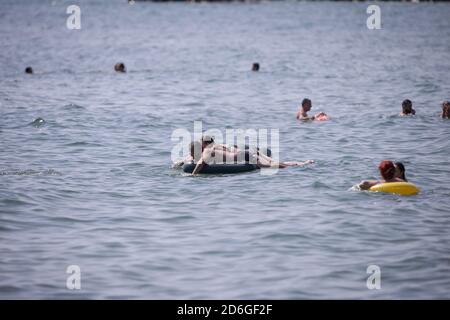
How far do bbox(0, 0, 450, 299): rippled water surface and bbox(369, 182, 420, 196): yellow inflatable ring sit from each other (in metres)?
0.18

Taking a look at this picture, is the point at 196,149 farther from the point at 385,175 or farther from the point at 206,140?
the point at 385,175

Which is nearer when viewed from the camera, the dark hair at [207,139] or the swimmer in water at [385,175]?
the swimmer in water at [385,175]

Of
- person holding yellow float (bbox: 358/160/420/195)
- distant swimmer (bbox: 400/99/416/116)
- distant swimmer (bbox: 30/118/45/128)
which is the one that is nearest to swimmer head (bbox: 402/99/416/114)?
distant swimmer (bbox: 400/99/416/116)

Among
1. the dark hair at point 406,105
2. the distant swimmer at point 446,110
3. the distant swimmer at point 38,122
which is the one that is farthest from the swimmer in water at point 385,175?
the distant swimmer at point 38,122

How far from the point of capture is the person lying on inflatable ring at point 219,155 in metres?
17.2

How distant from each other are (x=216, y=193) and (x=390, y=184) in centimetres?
344

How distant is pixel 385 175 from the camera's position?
15406mm

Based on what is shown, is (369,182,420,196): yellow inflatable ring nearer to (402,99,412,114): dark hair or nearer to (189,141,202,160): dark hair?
(189,141,202,160): dark hair

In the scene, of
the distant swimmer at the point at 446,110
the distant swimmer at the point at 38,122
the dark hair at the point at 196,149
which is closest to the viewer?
the dark hair at the point at 196,149

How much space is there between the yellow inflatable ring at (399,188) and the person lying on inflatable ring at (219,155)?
3.15 meters

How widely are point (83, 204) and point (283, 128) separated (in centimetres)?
1063

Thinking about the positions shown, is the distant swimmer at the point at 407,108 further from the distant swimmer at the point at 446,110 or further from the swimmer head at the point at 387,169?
the swimmer head at the point at 387,169

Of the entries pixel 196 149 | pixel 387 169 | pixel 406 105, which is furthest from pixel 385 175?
pixel 406 105

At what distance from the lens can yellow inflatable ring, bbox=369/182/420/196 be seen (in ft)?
50.1
